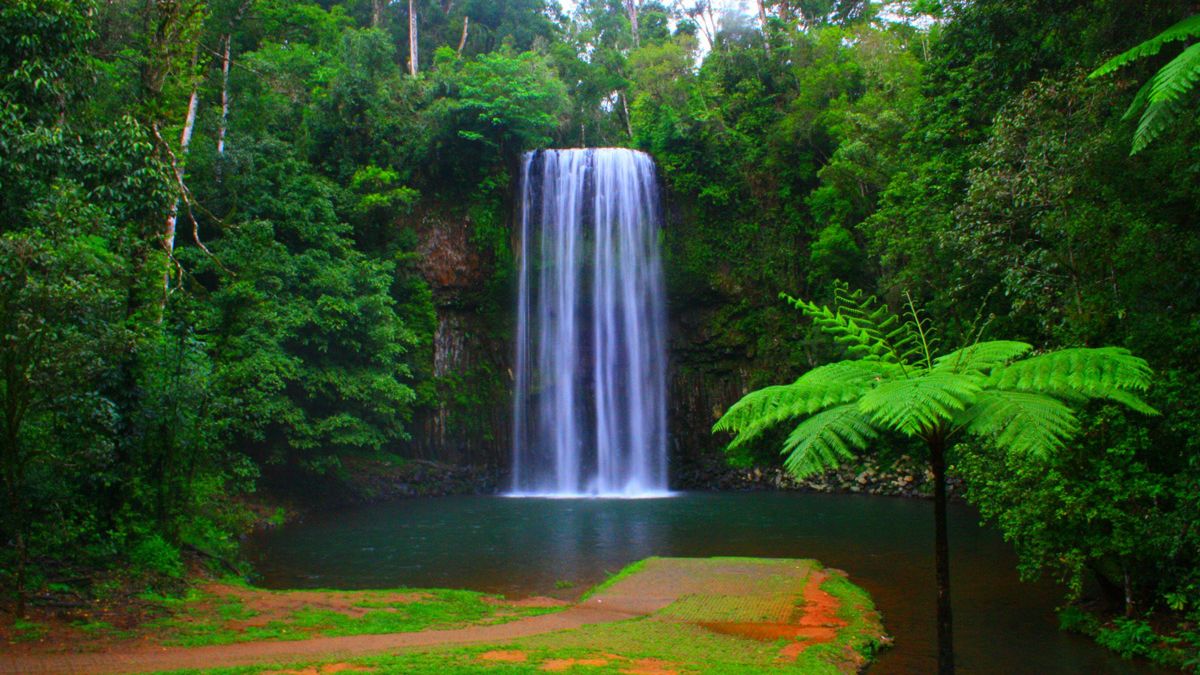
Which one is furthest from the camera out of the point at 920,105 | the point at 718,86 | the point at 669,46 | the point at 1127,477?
the point at 669,46

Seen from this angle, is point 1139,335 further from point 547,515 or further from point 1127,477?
point 547,515

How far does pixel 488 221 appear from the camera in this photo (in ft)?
88.9

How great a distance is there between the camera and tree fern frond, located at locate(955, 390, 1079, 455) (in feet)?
15.5

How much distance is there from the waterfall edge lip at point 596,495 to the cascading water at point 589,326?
80 cm

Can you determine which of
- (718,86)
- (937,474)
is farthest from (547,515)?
(718,86)

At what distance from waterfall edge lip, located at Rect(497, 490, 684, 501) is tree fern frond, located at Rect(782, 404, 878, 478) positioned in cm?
1746

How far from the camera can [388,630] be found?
293 inches

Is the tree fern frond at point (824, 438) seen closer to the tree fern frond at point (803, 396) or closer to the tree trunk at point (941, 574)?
the tree fern frond at point (803, 396)

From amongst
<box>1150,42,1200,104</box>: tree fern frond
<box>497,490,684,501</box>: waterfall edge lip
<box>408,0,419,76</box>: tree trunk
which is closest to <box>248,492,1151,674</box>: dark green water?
<box>497,490,684,501</box>: waterfall edge lip

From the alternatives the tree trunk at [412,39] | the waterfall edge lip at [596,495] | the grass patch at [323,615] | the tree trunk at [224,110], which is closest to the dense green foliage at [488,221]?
the tree trunk at [224,110]

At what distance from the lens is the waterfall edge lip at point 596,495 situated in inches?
908

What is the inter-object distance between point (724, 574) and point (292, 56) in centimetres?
2466

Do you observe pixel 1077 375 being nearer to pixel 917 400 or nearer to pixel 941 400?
pixel 941 400

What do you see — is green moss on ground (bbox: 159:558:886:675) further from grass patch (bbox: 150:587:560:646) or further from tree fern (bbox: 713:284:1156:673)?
tree fern (bbox: 713:284:1156:673)
